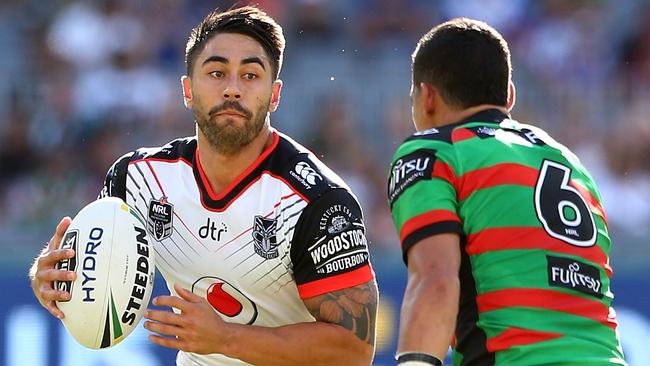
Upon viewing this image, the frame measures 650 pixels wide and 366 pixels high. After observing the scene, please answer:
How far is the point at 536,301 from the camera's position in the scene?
4.03 metres

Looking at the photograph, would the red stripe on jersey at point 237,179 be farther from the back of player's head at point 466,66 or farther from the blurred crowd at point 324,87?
the blurred crowd at point 324,87

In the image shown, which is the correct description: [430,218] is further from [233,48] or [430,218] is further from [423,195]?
[233,48]

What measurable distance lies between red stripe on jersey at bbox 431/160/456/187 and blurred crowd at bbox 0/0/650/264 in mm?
6530

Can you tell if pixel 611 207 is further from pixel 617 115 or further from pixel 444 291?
pixel 444 291

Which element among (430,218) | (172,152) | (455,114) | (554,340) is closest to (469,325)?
(554,340)

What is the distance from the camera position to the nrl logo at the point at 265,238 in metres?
5.41

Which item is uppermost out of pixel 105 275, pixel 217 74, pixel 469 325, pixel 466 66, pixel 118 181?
pixel 217 74

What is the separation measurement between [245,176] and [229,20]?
0.75 meters

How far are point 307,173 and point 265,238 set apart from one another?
0.36 metres

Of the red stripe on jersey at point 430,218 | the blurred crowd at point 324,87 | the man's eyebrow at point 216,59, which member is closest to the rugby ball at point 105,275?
the man's eyebrow at point 216,59

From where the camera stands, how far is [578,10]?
1345cm

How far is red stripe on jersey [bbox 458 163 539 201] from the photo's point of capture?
4098mm

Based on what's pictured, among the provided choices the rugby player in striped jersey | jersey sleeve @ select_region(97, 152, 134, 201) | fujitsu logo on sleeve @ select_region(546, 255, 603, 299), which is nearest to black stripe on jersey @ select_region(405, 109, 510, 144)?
the rugby player in striped jersey

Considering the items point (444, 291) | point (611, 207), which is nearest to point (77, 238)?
point (444, 291)
